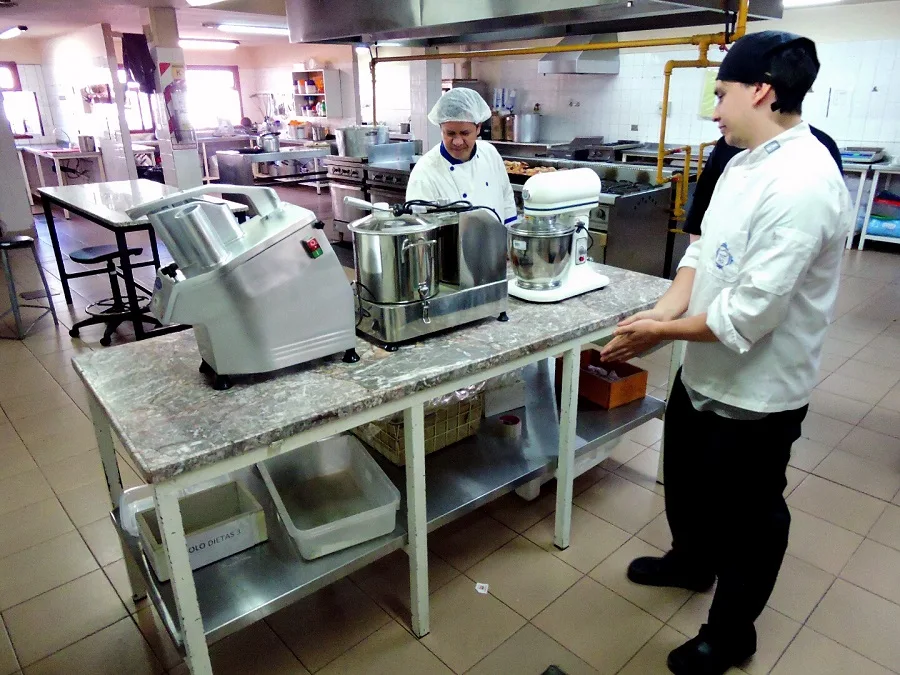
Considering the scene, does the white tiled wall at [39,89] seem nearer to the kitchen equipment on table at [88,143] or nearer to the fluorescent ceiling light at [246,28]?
the kitchen equipment on table at [88,143]

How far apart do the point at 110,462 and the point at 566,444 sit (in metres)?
1.49

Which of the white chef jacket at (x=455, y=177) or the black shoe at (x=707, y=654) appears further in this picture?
the white chef jacket at (x=455, y=177)

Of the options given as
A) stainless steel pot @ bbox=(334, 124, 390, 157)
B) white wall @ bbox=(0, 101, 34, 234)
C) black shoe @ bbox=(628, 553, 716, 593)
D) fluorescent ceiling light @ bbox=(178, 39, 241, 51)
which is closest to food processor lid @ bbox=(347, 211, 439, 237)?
black shoe @ bbox=(628, 553, 716, 593)

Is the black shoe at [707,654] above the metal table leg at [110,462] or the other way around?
the other way around

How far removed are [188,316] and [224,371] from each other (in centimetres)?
18

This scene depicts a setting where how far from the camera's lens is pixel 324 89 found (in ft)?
37.1

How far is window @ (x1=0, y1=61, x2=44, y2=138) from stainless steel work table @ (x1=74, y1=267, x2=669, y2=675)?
39.8 ft

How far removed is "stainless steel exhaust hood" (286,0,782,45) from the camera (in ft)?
7.03

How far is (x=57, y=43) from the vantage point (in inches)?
420

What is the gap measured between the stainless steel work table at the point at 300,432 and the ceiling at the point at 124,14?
6.22 m

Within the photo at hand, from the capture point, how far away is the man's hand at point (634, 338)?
173 centimetres

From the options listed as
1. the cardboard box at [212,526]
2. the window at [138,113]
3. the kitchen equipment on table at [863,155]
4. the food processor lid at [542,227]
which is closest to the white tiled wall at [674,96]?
the kitchen equipment on table at [863,155]

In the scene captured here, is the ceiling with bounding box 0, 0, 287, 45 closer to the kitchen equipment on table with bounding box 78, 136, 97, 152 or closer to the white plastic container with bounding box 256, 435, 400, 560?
the kitchen equipment on table with bounding box 78, 136, 97, 152

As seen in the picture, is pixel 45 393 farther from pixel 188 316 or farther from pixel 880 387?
pixel 880 387
